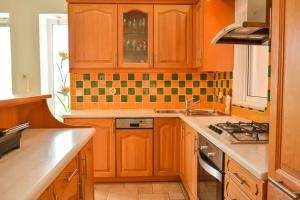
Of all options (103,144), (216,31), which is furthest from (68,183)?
(216,31)

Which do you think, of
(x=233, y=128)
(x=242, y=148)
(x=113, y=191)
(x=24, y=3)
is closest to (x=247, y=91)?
(x=233, y=128)

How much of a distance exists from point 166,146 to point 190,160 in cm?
67

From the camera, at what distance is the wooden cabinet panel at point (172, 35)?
3.40 meters

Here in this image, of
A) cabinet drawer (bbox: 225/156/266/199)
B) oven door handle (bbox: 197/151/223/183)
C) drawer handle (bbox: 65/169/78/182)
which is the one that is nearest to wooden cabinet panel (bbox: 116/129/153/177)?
oven door handle (bbox: 197/151/223/183)

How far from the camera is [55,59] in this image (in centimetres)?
403

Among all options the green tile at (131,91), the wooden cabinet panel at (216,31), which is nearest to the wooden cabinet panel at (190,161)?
the wooden cabinet panel at (216,31)

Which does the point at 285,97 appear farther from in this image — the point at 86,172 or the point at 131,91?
the point at 131,91

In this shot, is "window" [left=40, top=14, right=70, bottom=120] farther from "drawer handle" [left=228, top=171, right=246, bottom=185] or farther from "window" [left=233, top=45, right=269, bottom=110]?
"drawer handle" [left=228, top=171, right=246, bottom=185]

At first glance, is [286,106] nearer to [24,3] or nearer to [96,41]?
[96,41]

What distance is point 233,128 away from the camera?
2047 mm

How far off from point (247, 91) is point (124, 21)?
62.1 inches

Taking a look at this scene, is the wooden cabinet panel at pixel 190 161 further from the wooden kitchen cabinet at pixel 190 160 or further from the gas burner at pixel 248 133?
the gas burner at pixel 248 133

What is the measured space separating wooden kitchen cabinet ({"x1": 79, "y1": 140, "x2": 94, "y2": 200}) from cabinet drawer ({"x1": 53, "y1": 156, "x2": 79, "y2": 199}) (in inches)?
4.6

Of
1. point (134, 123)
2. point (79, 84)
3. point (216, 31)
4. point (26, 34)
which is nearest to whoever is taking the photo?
point (216, 31)
